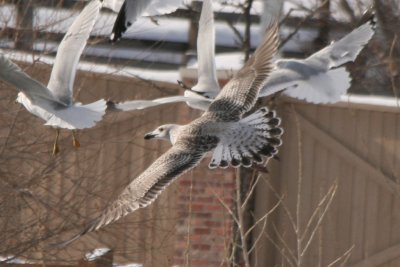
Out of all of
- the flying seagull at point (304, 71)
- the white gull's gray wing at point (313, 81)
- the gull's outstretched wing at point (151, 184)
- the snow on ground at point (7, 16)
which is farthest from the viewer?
the snow on ground at point (7, 16)

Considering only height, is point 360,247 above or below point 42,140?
below

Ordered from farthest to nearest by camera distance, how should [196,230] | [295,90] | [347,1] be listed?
[347,1], [196,230], [295,90]

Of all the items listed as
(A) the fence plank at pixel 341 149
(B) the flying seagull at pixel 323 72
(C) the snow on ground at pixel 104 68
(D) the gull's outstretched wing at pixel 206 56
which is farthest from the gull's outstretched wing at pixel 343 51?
(A) the fence plank at pixel 341 149

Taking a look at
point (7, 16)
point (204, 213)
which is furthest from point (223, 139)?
point (204, 213)

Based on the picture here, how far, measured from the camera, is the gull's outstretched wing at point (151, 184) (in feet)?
22.3

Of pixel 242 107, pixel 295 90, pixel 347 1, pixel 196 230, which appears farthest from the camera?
pixel 347 1

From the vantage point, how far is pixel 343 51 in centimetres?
856

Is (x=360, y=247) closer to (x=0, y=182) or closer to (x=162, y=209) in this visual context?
(x=162, y=209)

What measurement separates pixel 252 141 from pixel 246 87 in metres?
0.48

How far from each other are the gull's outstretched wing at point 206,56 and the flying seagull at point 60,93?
699 mm

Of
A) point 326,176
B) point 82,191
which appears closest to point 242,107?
point 82,191

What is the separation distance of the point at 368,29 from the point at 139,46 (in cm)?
542

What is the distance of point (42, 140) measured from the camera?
366 inches

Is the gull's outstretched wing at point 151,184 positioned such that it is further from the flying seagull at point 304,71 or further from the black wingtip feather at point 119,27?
the black wingtip feather at point 119,27
